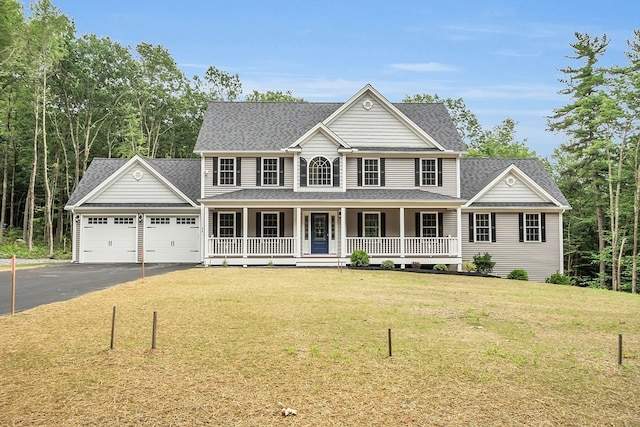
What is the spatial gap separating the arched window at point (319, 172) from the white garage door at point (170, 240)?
6678mm

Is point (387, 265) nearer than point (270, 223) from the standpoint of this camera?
Yes

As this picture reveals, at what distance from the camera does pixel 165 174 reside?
92.2 ft

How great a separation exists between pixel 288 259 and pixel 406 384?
55.1ft

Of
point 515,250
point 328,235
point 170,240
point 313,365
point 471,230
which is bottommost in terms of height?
point 313,365

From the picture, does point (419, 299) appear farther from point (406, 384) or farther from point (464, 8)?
point (464, 8)

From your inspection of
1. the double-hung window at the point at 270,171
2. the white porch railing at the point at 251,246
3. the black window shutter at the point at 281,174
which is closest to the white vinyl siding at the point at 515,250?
the white porch railing at the point at 251,246

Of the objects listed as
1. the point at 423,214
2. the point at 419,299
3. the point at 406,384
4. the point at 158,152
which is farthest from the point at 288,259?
the point at 158,152

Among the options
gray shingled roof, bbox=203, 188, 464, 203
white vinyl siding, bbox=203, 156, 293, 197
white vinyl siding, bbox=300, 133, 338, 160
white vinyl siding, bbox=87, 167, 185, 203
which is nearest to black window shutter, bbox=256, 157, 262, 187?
white vinyl siding, bbox=203, 156, 293, 197

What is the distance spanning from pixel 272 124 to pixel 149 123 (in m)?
22.8

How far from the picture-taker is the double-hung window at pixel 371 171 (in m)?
25.1

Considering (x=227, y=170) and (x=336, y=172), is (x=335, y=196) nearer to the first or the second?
(x=336, y=172)

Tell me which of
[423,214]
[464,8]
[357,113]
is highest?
[464,8]

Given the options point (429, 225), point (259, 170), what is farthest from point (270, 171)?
point (429, 225)

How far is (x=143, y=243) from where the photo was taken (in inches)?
1018
